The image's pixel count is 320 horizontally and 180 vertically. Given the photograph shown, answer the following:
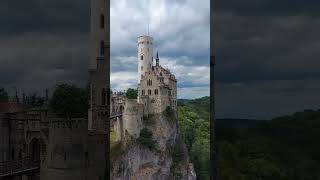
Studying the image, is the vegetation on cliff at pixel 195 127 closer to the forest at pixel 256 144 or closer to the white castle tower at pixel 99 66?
the forest at pixel 256 144

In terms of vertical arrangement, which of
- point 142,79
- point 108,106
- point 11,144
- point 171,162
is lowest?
point 171,162

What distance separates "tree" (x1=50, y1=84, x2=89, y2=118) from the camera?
26.7 metres

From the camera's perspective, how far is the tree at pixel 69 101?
2670cm

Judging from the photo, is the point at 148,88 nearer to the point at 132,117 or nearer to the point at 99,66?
the point at 132,117

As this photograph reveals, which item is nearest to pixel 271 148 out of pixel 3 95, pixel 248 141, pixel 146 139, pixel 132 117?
pixel 248 141

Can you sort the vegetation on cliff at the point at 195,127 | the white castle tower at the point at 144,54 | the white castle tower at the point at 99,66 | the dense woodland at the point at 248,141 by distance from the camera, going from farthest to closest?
the vegetation on cliff at the point at 195,127, the white castle tower at the point at 144,54, the white castle tower at the point at 99,66, the dense woodland at the point at 248,141

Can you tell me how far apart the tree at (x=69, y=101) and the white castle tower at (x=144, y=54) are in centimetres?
618

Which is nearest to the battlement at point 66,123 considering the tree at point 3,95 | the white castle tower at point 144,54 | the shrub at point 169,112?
the tree at point 3,95

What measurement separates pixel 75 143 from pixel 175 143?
17.0m

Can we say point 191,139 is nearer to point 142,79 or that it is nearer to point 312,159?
point 142,79

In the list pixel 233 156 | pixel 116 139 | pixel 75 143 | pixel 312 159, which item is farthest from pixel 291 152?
pixel 75 143

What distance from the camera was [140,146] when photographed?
103ft

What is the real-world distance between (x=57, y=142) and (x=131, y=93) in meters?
15.9

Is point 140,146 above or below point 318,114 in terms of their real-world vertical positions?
below
